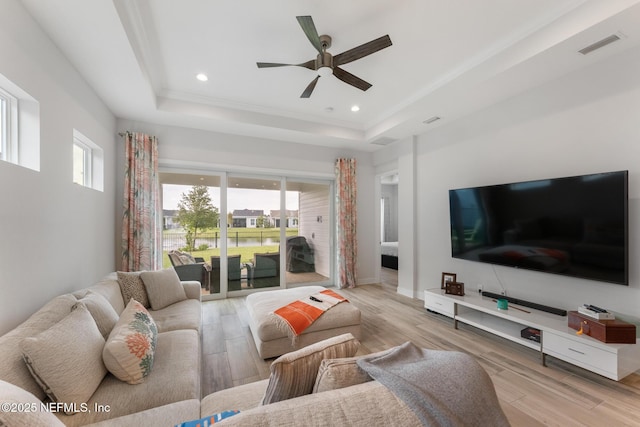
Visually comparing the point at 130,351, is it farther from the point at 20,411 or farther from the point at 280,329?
the point at 280,329

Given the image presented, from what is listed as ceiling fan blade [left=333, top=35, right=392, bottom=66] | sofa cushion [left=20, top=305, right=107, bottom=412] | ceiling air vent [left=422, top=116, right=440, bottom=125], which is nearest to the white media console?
ceiling air vent [left=422, top=116, right=440, bottom=125]

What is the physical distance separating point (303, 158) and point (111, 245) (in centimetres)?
312

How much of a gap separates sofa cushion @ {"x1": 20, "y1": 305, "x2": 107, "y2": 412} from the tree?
9.27ft

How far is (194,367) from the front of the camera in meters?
1.65

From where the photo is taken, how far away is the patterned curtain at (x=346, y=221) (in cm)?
502

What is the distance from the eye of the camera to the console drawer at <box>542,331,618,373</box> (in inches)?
78.5

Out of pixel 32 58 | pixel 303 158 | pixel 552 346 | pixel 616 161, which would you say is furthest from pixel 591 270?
pixel 32 58

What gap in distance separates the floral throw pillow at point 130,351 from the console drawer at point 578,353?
309 centimetres

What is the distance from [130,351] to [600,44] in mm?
4065

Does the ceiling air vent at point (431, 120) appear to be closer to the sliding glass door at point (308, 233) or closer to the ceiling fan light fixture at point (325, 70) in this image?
the ceiling fan light fixture at point (325, 70)

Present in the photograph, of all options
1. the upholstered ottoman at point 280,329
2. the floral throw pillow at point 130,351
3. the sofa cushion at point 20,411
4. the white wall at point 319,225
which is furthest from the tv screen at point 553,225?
the sofa cushion at point 20,411

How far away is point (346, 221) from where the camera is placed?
506 cm

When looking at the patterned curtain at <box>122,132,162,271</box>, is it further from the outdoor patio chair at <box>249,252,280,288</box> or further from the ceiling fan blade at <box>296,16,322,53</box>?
the ceiling fan blade at <box>296,16,322,53</box>

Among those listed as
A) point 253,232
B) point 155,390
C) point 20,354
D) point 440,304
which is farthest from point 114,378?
point 440,304
